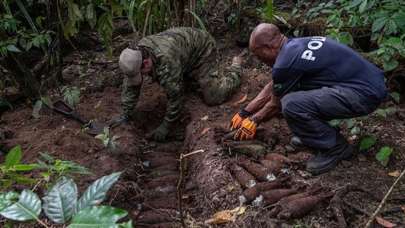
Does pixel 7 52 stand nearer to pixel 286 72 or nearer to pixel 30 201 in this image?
pixel 286 72

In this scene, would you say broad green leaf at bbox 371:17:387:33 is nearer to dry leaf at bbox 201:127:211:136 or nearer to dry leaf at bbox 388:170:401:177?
dry leaf at bbox 388:170:401:177

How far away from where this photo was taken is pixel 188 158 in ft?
14.0

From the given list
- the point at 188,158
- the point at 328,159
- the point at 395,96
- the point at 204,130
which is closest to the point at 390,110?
the point at 395,96

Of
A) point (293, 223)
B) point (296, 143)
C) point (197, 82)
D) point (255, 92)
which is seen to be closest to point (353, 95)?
point (296, 143)

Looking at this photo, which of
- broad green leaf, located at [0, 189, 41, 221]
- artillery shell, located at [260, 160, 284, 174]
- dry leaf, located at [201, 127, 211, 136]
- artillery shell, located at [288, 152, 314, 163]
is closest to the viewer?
broad green leaf, located at [0, 189, 41, 221]

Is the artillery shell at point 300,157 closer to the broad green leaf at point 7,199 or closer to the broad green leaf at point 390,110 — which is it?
the broad green leaf at point 390,110

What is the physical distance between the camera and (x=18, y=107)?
5.47 metres

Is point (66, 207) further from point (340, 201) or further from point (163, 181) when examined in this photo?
point (163, 181)

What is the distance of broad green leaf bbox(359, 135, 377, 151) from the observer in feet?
11.6

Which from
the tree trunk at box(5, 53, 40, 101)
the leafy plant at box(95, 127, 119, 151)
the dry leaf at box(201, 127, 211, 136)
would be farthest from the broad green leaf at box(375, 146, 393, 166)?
the tree trunk at box(5, 53, 40, 101)

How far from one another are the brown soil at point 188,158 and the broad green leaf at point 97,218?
5.65 feet

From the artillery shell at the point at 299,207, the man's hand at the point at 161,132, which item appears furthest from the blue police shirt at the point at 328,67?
the man's hand at the point at 161,132

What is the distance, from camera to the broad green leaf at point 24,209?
1.36 m

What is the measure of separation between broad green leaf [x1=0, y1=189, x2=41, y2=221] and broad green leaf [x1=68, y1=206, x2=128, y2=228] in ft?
0.55
